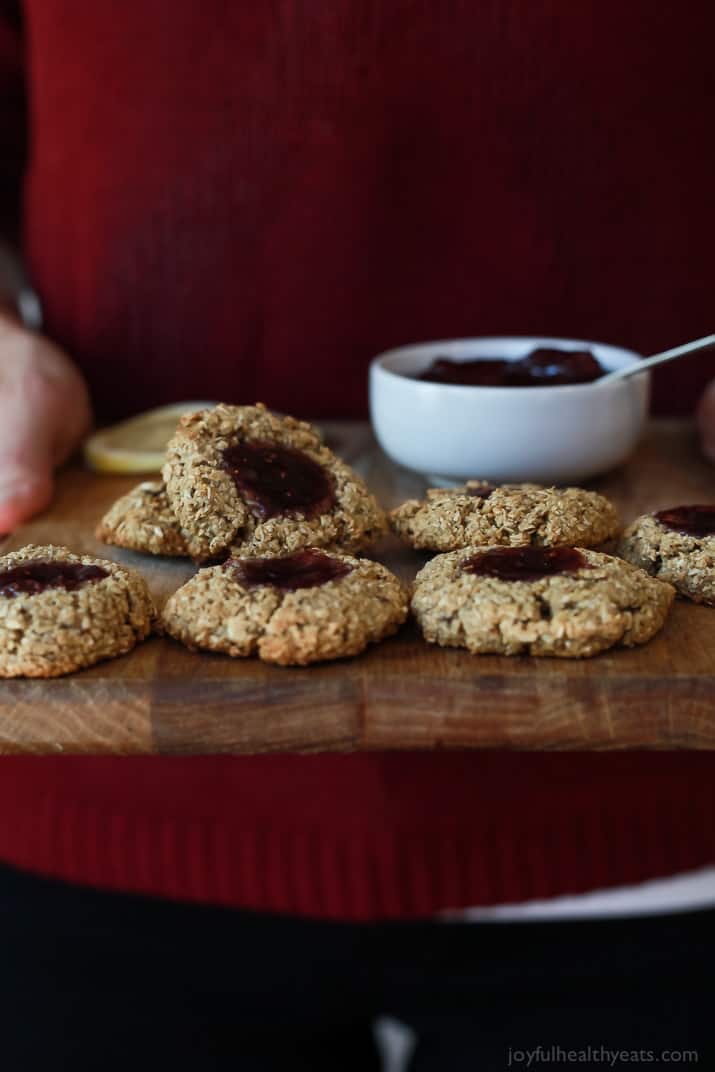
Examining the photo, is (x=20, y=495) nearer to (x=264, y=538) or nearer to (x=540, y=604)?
(x=264, y=538)

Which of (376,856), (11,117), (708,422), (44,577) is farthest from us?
(11,117)

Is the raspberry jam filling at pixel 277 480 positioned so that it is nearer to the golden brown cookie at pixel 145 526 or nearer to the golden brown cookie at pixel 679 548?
the golden brown cookie at pixel 145 526

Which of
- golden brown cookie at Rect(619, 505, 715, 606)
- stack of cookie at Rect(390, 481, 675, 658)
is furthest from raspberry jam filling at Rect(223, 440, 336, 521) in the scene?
golden brown cookie at Rect(619, 505, 715, 606)

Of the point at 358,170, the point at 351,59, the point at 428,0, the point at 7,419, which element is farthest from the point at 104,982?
the point at 428,0

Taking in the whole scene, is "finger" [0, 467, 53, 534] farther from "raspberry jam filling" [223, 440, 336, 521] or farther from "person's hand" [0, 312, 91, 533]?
"raspberry jam filling" [223, 440, 336, 521]

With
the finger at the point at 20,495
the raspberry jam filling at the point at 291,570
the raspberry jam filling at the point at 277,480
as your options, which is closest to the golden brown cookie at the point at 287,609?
the raspberry jam filling at the point at 291,570

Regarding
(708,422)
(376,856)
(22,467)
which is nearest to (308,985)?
(376,856)
